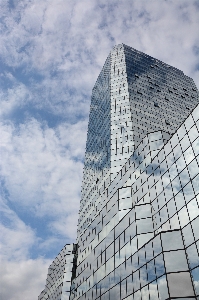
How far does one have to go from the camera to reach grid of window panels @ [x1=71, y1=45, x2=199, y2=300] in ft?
78.8

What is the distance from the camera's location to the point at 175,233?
25016 millimetres

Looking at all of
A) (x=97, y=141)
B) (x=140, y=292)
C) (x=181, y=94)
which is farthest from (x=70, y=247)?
(x=181, y=94)

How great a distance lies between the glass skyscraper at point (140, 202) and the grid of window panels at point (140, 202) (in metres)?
0.07

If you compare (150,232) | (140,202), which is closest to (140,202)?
(140,202)

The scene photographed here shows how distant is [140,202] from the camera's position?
36.9 meters

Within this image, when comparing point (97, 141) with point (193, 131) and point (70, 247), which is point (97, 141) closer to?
point (70, 247)

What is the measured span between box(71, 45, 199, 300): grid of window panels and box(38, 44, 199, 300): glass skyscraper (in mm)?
69

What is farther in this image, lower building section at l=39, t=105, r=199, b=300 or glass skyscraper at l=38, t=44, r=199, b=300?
glass skyscraper at l=38, t=44, r=199, b=300

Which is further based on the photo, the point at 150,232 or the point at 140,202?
the point at 140,202

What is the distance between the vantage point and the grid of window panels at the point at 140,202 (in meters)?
24.0

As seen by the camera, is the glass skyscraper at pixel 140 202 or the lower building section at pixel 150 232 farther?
the glass skyscraper at pixel 140 202

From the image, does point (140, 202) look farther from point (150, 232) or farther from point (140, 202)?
point (150, 232)

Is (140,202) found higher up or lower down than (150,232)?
higher up

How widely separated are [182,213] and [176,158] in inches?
273
